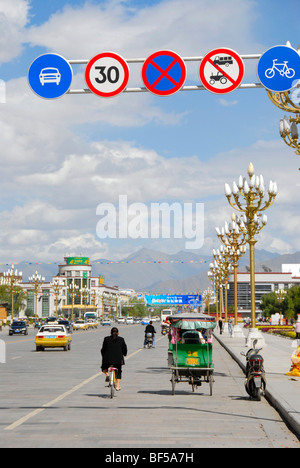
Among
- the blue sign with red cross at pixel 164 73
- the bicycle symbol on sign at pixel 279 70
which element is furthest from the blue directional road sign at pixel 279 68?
the blue sign with red cross at pixel 164 73

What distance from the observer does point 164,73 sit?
456 inches

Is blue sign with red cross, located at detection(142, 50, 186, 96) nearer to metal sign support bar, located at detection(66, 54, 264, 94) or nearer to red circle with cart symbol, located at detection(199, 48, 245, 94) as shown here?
metal sign support bar, located at detection(66, 54, 264, 94)

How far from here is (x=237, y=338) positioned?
54188mm

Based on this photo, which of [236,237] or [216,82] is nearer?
[216,82]

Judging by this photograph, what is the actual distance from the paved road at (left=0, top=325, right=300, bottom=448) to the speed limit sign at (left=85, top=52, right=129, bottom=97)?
18.1 feet

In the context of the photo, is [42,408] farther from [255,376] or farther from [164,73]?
[164,73]

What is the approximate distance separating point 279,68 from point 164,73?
192cm

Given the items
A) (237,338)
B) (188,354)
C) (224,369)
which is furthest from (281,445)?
(237,338)

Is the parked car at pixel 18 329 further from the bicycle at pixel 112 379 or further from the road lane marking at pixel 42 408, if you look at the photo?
the bicycle at pixel 112 379

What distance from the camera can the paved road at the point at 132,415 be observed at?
10.2 m

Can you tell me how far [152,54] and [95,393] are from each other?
29.0 feet

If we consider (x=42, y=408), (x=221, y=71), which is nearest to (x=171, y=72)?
(x=221, y=71)

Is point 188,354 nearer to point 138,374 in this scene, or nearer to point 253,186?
point 138,374

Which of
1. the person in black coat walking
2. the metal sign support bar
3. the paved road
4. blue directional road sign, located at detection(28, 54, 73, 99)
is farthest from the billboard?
blue directional road sign, located at detection(28, 54, 73, 99)
